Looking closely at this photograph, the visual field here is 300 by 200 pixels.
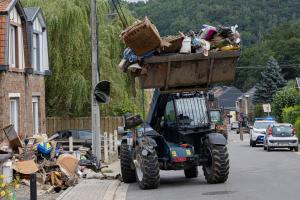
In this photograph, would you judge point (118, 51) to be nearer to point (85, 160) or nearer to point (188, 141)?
point (85, 160)

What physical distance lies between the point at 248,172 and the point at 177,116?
3645 millimetres

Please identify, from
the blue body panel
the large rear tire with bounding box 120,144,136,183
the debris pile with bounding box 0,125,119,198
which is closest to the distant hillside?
the debris pile with bounding box 0,125,119,198

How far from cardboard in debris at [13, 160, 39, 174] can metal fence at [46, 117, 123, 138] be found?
14.3 meters

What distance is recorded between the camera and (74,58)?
24.2 m

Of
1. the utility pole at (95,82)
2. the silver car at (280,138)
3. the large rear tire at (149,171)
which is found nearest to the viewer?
the large rear tire at (149,171)

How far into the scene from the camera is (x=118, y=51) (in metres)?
26.4

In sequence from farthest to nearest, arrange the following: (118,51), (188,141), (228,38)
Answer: (118,51), (188,141), (228,38)

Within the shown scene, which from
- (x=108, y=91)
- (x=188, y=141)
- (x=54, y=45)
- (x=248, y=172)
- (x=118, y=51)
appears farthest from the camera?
(x=118, y=51)

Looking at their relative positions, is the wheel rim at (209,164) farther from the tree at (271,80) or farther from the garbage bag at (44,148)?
the tree at (271,80)

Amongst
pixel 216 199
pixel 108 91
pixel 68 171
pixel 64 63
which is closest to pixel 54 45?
pixel 64 63

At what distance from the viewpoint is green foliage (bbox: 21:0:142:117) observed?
A: 2344 centimetres

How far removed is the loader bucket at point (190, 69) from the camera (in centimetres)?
1073

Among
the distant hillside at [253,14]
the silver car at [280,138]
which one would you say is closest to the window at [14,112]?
the silver car at [280,138]

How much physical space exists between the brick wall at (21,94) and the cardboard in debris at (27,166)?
19.2 feet
